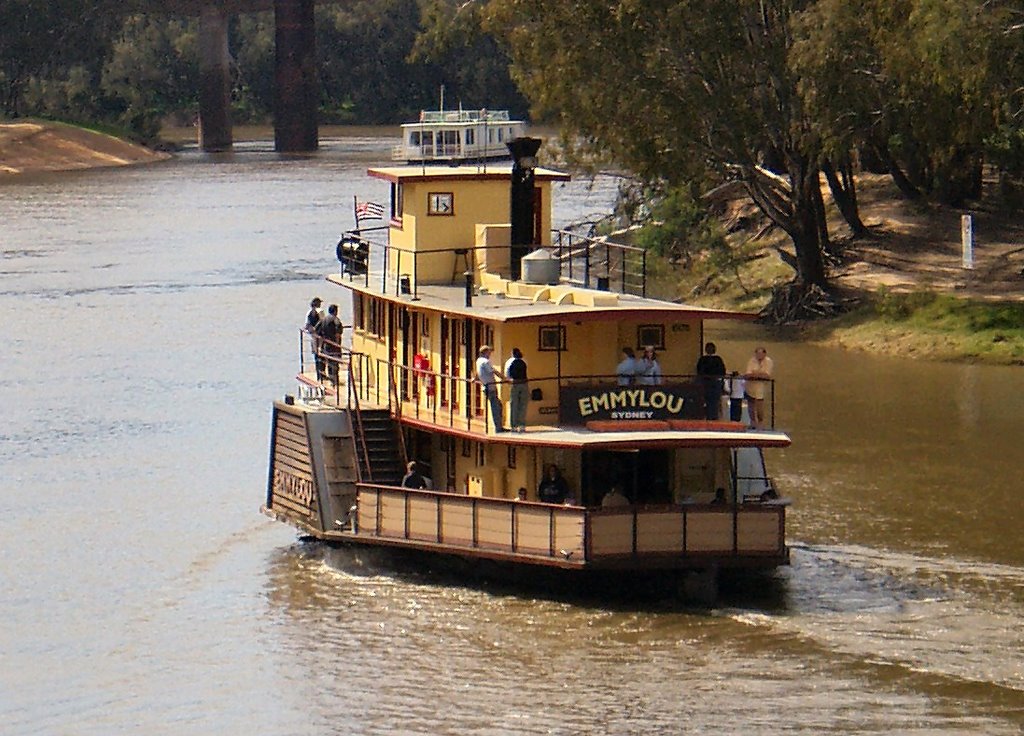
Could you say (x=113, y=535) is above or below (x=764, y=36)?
below

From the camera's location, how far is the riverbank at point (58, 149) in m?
117

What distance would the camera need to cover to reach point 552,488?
91.2 ft

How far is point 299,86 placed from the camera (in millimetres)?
133500

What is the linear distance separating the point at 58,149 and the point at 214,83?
64.9 feet

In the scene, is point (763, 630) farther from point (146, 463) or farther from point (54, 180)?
point (54, 180)

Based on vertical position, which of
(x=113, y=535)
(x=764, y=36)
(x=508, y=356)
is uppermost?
(x=764, y=36)

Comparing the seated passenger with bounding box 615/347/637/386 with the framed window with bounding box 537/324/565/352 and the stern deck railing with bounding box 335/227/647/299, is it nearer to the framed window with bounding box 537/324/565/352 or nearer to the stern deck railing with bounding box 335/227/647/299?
the framed window with bounding box 537/324/565/352

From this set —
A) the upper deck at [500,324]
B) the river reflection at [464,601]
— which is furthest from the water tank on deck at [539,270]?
the river reflection at [464,601]

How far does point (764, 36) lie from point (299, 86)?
86.2 m

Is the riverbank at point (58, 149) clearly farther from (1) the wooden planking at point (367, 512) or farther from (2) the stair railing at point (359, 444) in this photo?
(1) the wooden planking at point (367, 512)

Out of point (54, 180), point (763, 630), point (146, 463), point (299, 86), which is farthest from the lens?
point (299, 86)

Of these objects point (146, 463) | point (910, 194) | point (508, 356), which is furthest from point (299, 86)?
point (508, 356)

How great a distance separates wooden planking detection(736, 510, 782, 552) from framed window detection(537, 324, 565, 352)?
354cm

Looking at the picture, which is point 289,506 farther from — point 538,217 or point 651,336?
point 651,336
